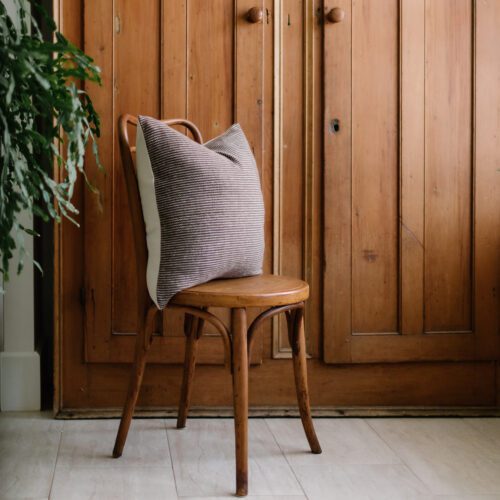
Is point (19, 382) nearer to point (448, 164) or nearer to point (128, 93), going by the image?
point (128, 93)

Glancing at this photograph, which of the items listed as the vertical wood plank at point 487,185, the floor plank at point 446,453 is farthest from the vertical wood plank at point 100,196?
the vertical wood plank at point 487,185

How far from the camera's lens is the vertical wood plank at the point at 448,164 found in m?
2.24

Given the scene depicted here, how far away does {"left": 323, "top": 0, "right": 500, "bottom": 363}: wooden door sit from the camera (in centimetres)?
223

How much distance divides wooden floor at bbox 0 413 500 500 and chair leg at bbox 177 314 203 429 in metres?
0.05

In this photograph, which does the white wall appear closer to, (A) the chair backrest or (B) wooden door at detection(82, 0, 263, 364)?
(B) wooden door at detection(82, 0, 263, 364)

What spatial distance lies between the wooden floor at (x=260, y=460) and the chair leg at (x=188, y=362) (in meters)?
0.05

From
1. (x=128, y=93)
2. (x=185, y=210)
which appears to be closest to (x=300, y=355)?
(x=185, y=210)

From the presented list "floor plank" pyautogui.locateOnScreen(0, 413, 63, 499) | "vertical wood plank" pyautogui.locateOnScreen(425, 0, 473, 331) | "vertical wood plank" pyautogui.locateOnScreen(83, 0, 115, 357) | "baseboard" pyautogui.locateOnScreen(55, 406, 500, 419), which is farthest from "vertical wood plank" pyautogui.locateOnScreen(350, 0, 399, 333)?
"floor plank" pyautogui.locateOnScreen(0, 413, 63, 499)

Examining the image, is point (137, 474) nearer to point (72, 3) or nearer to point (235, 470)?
point (235, 470)

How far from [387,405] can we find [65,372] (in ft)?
3.44

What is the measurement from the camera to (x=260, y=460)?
6.13 ft

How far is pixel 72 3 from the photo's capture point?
2162 millimetres

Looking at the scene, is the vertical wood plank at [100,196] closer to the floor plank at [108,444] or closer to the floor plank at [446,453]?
the floor plank at [108,444]

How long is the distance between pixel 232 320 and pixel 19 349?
95 centimetres
